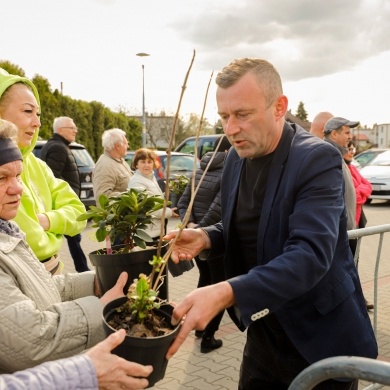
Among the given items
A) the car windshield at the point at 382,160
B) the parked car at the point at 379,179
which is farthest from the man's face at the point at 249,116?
the car windshield at the point at 382,160

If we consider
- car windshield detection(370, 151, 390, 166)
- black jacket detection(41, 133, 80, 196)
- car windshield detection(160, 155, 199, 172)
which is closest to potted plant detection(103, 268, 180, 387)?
black jacket detection(41, 133, 80, 196)

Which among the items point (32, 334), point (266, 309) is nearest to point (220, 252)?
point (266, 309)

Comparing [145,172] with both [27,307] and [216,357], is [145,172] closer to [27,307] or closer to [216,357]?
[216,357]

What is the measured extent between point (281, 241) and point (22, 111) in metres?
1.58

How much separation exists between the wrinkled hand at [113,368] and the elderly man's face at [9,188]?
771 millimetres

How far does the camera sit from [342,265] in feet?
6.53

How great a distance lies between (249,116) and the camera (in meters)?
1.93

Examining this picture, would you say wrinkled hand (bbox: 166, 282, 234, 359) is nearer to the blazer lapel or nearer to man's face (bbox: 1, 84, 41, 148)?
the blazer lapel

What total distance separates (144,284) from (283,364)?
927mm

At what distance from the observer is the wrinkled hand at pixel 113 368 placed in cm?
141

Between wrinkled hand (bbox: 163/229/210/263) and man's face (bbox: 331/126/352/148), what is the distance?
10.8 feet

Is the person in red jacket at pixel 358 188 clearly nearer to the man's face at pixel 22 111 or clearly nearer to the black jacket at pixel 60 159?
the man's face at pixel 22 111

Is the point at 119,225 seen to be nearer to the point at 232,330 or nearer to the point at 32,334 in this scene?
the point at 32,334

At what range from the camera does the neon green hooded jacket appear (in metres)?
2.39
